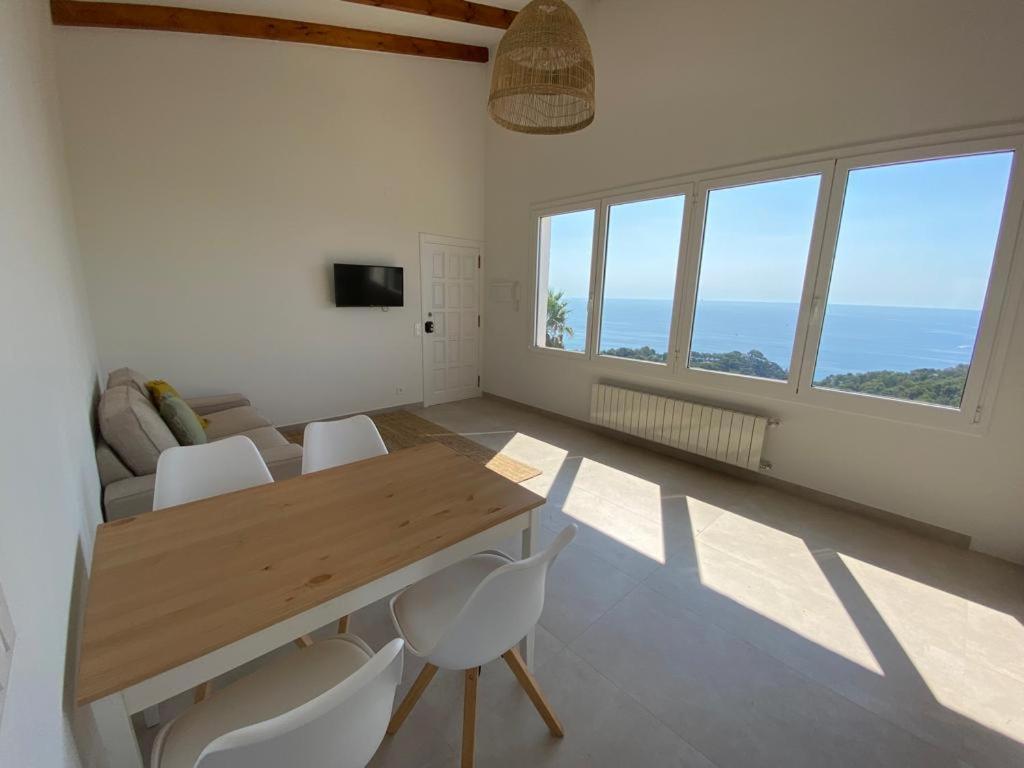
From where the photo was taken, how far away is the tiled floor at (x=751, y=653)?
4.87ft

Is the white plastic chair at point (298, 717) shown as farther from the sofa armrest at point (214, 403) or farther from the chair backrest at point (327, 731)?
the sofa armrest at point (214, 403)

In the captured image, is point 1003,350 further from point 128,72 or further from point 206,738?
point 128,72

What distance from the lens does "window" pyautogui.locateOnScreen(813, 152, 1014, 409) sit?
250 centimetres

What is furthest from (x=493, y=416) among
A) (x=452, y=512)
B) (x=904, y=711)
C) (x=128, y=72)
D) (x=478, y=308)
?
(x=128, y=72)

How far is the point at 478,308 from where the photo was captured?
5781mm

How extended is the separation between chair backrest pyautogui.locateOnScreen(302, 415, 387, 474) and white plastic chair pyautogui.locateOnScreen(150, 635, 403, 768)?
3.08ft

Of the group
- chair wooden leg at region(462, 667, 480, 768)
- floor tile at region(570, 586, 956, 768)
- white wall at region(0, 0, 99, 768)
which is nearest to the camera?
white wall at region(0, 0, 99, 768)

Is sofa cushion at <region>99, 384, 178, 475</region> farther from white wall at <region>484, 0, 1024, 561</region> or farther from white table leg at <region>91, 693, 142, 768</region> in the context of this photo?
white wall at <region>484, 0, 1024, 561</region>

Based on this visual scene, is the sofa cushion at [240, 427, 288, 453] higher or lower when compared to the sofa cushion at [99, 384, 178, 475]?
lower

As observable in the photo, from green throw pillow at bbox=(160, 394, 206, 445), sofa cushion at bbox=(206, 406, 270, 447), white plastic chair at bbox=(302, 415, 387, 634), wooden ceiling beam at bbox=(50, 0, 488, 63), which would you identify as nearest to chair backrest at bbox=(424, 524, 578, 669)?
white plastic chair at bbox=(302, 415, 387, 634)

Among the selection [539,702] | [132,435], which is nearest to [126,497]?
[132,435]

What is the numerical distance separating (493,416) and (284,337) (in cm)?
244

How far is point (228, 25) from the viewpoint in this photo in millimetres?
3559

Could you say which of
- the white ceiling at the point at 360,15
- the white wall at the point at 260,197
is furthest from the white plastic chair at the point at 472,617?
the white ceiling at the point at 360,15
